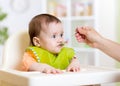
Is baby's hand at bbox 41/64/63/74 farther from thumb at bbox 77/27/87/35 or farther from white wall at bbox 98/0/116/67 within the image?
white wall at bbox 98/0/116/67

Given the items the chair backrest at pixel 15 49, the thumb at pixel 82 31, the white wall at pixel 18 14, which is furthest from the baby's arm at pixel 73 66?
the white wall at pixel 18 14

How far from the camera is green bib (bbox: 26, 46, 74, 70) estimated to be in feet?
3.87

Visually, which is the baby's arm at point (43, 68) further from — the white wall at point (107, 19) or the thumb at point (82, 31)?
the white wall at point (107, 19)

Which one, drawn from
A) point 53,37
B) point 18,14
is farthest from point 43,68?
point 18,14

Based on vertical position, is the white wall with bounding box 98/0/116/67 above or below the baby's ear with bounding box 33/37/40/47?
below

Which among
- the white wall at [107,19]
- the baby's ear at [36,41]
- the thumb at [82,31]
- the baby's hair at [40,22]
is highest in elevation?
the baby's hair at [40,22]

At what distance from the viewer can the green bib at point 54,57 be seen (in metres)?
1.18

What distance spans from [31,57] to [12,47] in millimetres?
165

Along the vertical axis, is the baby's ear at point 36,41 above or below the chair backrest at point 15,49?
above

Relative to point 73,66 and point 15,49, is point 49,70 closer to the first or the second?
point 73,66

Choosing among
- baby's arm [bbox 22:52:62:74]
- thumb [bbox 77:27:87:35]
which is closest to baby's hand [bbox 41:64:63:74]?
baby's arm [bbox 22:52:62:74]

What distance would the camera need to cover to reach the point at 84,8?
3057 millimetres

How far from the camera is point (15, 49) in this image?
4.30 feet

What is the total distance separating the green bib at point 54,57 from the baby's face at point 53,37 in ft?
0.06
